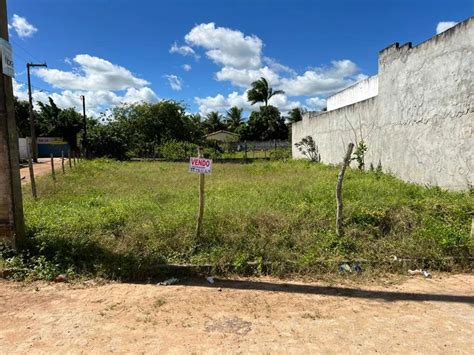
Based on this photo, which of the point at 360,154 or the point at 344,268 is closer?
the point at 344,268

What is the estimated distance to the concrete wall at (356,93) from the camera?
15660 millimetres

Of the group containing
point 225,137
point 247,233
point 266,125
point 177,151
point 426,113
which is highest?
point 266,125

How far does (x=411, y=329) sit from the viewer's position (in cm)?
365

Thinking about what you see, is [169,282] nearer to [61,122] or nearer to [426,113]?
[426,113]

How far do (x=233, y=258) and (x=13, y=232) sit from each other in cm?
306

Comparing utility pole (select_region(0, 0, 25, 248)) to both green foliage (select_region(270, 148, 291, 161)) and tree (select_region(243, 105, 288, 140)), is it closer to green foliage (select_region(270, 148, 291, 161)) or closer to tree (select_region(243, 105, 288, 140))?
green foliage (select_region(270, 148, 291, 161))

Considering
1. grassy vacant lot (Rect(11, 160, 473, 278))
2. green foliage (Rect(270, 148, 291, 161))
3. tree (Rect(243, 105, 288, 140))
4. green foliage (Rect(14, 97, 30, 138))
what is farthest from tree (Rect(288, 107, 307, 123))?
grassy vacant lot (Rect(11, 160, 473, 278))

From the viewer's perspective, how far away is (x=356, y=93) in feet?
58.8

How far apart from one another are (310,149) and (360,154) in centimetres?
739

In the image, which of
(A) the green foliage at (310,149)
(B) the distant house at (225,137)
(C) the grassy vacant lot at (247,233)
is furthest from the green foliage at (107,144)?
(C) the grassy vacant lot at (247,233)

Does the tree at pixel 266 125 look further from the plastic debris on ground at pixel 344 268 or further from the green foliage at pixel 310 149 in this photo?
the plastic debris on ground at pixel 344 268

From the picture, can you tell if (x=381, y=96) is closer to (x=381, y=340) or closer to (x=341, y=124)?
(x=341, y=124)

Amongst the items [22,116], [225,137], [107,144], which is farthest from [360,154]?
[22,116]

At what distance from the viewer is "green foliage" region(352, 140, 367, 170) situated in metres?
13.4
